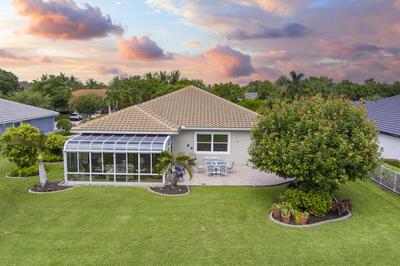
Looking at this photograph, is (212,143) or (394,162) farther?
(212,143)

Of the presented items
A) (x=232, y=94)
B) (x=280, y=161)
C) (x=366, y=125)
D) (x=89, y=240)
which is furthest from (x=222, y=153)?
(x=232, y=94)

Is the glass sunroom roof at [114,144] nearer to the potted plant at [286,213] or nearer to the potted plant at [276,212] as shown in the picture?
the potted plant at [276,212]

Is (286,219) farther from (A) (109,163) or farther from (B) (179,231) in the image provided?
(A) (109,163)

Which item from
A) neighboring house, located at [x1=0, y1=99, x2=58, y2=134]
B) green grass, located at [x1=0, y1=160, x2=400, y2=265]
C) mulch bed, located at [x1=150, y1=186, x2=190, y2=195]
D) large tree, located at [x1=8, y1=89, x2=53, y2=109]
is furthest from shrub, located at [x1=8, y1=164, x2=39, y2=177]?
large tree, located at [x1=8, y1=89, x2=53, y2=109]

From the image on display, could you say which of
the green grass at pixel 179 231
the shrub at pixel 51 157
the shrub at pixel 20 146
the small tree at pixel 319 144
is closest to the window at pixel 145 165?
the green grass at pixel 179 231

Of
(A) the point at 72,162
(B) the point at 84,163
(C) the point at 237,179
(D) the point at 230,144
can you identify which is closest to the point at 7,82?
(A) the point at 72,162

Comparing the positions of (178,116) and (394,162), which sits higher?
(178,116)

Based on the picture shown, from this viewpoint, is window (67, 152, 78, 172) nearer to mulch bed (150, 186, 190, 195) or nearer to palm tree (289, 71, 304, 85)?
mulch bed (150, 186, 190, 195)
